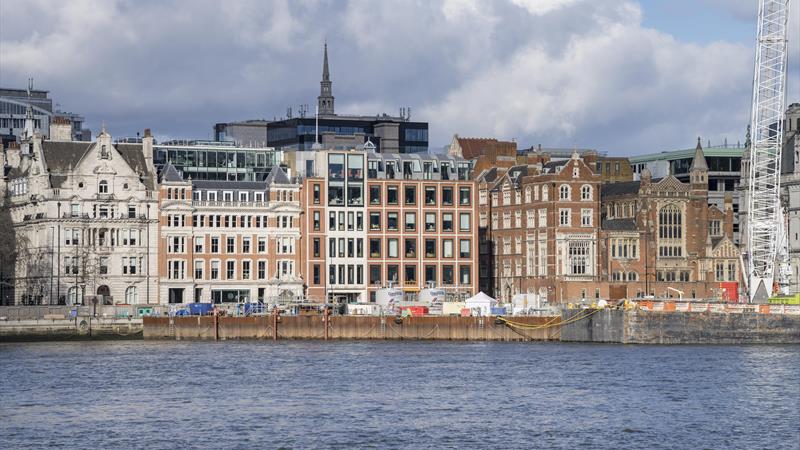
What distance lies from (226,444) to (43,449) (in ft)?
27.1

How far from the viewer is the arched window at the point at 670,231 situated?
186 metres

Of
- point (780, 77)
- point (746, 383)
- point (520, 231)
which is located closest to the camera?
point (746, 383)

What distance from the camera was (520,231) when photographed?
601 feet

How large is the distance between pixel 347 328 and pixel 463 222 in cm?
3465

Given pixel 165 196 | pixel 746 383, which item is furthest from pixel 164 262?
pixel 746 383

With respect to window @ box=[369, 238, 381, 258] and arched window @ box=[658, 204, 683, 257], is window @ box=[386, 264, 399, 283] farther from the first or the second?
arched window @ box=[658, 204, 683, 257]

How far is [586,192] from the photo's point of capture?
586 ft

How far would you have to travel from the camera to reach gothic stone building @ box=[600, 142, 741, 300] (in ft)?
601

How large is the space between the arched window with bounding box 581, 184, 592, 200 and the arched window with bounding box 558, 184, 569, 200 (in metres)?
1.81

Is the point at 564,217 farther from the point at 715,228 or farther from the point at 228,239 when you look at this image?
the point at 228,239

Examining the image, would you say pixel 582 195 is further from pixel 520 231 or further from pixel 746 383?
pixel 746 383

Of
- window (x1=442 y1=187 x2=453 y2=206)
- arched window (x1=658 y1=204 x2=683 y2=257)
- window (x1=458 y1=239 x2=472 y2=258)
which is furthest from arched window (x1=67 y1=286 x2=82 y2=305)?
arched window (x1=658 y1=204 x2=683 y2=257)

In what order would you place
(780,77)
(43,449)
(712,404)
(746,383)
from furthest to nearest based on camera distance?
1. (780,77)
2. (746,383)
3. (712,404)
4. (43,449)

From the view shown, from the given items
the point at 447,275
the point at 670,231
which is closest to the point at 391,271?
the point at 447,275
